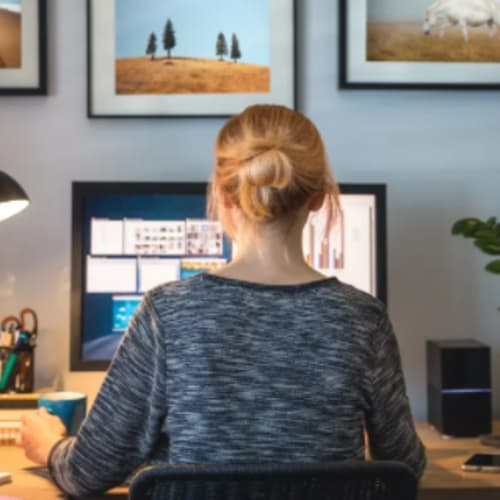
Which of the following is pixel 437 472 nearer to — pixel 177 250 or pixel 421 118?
pixel 177 250

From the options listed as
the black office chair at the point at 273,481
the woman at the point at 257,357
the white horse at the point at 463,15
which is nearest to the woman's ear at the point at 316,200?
the woman at the point at 257,357

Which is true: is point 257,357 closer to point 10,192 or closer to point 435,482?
point 435,482

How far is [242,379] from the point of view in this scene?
3.09 feet

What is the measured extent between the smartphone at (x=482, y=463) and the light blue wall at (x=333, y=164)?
46cm

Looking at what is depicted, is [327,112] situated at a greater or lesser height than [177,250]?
greater

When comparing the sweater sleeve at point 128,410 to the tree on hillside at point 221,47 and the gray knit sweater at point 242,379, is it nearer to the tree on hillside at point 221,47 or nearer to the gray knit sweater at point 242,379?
Result: the gray knit sweater at point 242,379

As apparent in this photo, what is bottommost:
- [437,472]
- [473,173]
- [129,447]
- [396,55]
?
[437,472]

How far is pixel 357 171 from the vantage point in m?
1.90

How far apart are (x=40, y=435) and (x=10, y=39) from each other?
1.03 m

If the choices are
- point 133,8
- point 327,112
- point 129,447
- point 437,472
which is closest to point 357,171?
point 327,112

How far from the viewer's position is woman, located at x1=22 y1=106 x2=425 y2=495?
0.94 m

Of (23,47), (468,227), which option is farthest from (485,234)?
(23,47)

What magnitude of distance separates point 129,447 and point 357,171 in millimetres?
1066

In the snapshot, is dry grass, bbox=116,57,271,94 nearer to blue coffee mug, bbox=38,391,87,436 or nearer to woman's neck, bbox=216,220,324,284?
blue coffee mug, bbox=38,391,87,436
